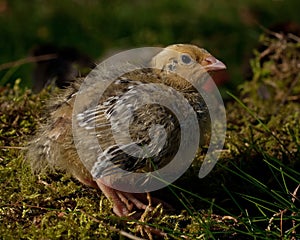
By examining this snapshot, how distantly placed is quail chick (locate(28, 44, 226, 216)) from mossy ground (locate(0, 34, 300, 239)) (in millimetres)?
110

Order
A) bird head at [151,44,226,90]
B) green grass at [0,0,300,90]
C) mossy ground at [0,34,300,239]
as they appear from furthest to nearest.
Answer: green grass at [0,0,300,90], bird head at [151,44,226,90], mossy ground at [0,34,300,239]

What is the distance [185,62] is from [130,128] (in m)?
0.49

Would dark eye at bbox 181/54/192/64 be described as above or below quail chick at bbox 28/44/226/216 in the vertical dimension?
above

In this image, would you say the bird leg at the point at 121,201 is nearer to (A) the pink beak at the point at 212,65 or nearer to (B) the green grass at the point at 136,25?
(A) the pink beak at the point at 212,65

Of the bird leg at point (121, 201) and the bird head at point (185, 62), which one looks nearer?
the bird leg at point (121, 201)

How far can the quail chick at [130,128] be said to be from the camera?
266cm

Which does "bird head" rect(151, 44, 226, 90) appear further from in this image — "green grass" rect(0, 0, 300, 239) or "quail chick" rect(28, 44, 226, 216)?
"green grass" rect(0, 0, 300, 239)

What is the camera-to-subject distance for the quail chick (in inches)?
105

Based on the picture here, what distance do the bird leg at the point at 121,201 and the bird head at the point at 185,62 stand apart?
22.0 inches

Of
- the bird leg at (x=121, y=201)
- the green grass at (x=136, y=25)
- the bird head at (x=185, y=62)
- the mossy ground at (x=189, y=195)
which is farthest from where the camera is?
the green grass at (x=136, y=25)

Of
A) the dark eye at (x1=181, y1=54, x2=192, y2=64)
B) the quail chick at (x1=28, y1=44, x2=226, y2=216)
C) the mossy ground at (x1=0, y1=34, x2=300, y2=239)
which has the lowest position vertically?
the mossy ground at (x1=0, y1=34, x2=300, y2=239)

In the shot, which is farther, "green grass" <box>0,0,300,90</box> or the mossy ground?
"green grass" <box>0,0,300,90</box>

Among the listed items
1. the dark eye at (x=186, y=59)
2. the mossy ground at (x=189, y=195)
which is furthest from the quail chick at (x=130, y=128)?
the mossy ground at (x=189, y=195)

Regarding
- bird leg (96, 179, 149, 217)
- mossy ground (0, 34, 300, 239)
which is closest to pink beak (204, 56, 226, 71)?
mossy ground (0, 34, 300, 239)
